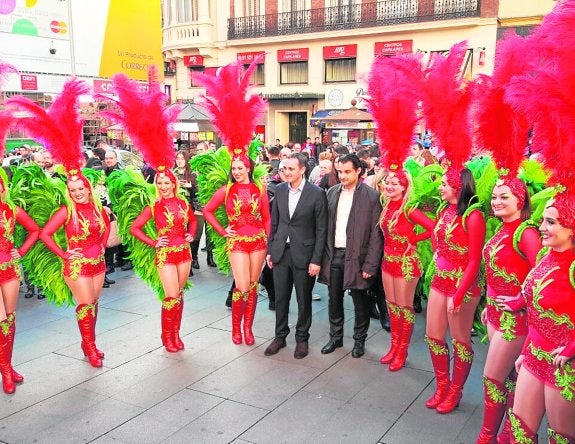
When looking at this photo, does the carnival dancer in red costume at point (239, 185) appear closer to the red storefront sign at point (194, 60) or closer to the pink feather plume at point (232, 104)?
the pink feather plume at point (232, 104)

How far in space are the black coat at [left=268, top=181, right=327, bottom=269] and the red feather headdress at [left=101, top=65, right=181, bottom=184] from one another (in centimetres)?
128

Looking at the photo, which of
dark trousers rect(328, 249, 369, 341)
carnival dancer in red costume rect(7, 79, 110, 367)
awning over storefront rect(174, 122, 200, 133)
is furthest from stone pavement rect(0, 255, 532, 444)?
awning over storefront rect(174, 122, 200, 133)

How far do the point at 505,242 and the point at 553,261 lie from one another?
21.5 inches

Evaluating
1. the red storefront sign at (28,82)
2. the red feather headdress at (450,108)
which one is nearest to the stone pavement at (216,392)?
the red feather headdress at (450,108)

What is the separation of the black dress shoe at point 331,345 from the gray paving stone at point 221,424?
1264mm

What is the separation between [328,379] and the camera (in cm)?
471

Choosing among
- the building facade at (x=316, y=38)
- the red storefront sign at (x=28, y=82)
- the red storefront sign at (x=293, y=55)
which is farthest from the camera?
the red storefront sign at (x=293, y=55)

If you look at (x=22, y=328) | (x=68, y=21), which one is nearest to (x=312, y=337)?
(x=22, y=328)

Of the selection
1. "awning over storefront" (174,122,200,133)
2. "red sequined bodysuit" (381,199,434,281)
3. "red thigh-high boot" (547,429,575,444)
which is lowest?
"red thigh-high boot" (547,429,575,444)

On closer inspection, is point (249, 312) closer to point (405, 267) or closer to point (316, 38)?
point (405, 267)

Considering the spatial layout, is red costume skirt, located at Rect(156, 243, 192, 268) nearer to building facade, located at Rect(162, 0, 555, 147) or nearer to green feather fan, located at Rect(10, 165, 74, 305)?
green feather fan, located at Rect(10, 165, 74, 305)

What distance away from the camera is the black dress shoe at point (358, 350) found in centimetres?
516

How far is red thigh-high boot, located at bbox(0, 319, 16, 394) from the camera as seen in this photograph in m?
4.43

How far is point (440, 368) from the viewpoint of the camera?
4184mm
